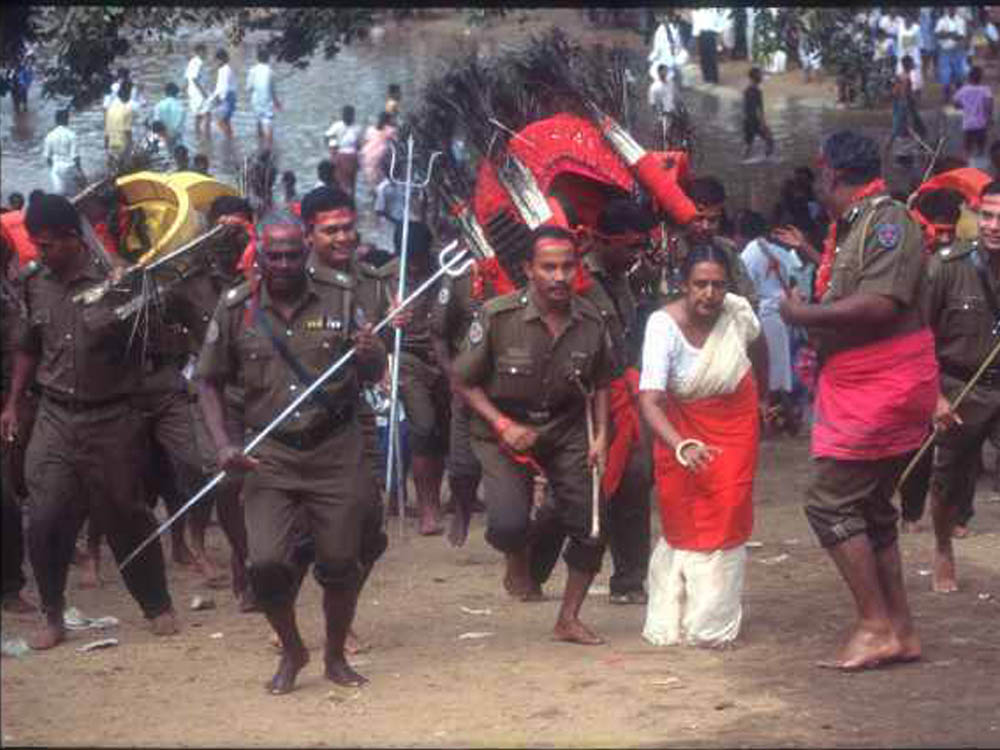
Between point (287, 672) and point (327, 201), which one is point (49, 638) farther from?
point (327, 201)

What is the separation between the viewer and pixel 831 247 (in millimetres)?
9445

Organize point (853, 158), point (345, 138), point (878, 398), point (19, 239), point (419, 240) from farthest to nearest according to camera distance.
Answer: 1. point (345, 138)
2. point (419, 240)
3. point (19, 239)
4. point (853, 158)
5. point (878, 398)

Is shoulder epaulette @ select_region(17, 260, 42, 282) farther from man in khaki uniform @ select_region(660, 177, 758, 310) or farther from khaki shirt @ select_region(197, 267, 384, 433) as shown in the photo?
man in khaki uniform @ select_region(660, 177, 758, 310)

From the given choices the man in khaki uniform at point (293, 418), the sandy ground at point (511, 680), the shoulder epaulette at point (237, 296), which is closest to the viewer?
the sandy ground at point (511, 680)

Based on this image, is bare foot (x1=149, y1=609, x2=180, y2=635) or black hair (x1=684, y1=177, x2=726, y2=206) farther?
black hair (x1=684, y1=177, x2=726, y2=206)

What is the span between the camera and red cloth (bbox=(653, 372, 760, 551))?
31.9 ft

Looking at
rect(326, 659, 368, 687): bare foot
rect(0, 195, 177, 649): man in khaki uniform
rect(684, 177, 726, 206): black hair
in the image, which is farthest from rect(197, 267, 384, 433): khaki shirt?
rect(684, 177, 726, 206): black hair

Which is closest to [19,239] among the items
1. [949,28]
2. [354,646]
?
[354,646]

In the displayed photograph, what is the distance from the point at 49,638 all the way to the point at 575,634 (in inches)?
83.0

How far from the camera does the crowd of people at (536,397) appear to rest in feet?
29.7

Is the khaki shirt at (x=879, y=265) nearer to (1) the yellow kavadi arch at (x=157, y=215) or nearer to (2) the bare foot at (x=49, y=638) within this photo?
(1) the yellow kavadi arch at (x=157, y=215)

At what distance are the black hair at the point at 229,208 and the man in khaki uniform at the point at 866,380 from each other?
116 inches

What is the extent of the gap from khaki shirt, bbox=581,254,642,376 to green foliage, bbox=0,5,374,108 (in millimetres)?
3618

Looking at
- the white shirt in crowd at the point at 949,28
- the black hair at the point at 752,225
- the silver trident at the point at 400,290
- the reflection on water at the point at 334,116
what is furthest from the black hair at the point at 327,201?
the white shirt in crowd at the point at 949,28
